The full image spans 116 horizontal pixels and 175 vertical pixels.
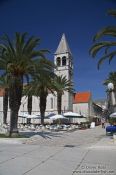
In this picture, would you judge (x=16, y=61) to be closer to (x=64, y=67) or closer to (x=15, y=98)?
(x=15, y=98)

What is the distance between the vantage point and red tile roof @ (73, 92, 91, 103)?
100 m

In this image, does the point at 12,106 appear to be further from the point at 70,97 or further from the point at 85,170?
the point at 70,97

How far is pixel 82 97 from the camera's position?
336ft

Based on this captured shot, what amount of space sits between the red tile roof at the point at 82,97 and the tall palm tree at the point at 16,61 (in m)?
73.0

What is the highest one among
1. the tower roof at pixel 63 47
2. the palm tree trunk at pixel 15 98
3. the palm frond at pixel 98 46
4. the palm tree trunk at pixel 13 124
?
the tower roof at pixel 63 47

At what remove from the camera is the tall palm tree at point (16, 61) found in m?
26.8

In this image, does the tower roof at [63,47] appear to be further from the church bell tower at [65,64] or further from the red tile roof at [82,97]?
the red tile roof at [82,97]

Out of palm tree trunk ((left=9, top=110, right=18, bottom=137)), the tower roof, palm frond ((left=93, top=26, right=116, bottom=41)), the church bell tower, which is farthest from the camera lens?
the church bell tower

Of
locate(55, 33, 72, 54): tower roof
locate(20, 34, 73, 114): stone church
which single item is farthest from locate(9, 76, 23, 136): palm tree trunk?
locate(55, 33, 72, 54): tower roof

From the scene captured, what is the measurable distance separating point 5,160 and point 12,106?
51.9 feet

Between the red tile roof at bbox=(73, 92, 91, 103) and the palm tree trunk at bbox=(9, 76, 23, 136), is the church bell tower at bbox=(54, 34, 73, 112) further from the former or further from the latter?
the palm tree trunk at bbox=(9, 76, 23, 136)

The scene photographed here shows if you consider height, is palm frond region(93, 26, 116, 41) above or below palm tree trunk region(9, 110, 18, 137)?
above

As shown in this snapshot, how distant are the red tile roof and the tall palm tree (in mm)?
72985

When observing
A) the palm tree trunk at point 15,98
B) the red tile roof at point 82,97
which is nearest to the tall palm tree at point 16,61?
the palm tree trunk at point 15,98
